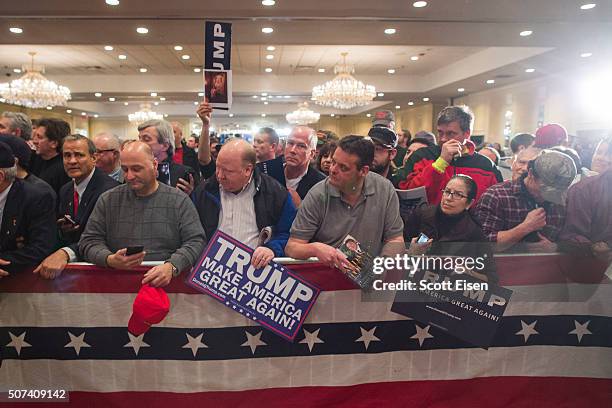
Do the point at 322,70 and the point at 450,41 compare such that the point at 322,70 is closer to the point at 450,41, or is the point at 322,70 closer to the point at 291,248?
the point at 450,41

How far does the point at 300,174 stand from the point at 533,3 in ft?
14.5

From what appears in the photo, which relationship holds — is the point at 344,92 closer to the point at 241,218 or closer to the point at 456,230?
the point at 241,218

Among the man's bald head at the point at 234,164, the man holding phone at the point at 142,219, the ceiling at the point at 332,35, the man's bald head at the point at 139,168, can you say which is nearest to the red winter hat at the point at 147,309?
the man holding phone at the point at 142,219

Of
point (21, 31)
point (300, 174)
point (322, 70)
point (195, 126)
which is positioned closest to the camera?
point (300, 174)

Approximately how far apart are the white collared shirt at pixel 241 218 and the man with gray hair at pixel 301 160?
Result: 2.36 feet

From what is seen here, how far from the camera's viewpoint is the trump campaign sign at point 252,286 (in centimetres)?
193

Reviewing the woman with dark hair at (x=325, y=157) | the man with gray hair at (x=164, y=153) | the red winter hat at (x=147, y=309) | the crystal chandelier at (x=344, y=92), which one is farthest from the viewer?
the crystal chandelier at (x=344, y=92)

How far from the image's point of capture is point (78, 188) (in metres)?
2.62

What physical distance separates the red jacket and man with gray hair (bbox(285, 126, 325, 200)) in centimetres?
62

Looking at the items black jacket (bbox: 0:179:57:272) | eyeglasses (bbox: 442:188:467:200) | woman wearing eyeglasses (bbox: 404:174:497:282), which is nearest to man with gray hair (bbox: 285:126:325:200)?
woman wearing eyeglasses (bbox: 404:174:497:282)

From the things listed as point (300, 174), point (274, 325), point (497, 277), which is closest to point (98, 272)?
point (274, 325)

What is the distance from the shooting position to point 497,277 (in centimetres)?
205

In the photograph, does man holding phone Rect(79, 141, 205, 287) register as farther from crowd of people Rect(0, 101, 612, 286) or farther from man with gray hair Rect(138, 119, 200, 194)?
man with gray hair Rect(138, 119, 200, 194)

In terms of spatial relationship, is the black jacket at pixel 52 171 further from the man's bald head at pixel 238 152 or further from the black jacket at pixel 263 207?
the man's bald head at pixel 238 152
